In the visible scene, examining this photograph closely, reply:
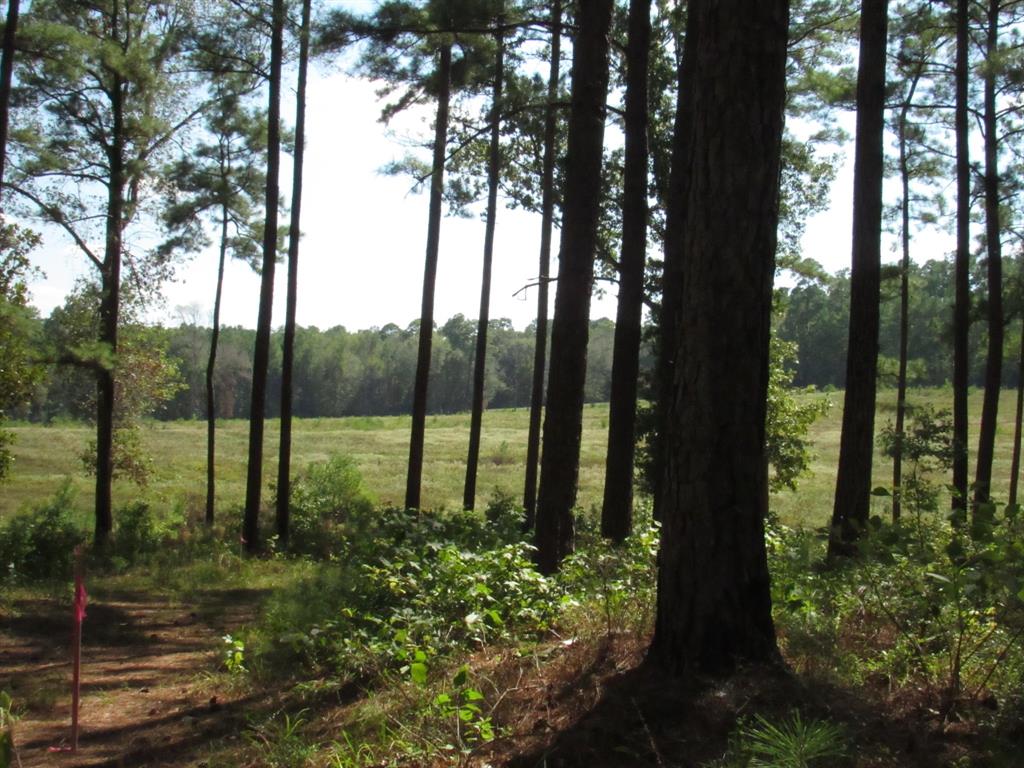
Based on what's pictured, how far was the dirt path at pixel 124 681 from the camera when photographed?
511 centimetres

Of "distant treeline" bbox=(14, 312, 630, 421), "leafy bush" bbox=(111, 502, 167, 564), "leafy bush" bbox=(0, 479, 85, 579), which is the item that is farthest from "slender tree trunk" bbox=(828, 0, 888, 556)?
"distant treeline" bbox=(14, 312, 630, 421)

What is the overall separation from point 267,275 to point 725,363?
1485cm

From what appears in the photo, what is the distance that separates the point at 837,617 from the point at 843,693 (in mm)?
1107

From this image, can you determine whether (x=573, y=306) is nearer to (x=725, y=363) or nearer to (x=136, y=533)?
(x=725, y=363)

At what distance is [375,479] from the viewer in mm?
36344

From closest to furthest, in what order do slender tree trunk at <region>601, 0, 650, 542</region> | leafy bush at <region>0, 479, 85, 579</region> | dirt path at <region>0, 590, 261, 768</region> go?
1. dirt path at <region>0, 590, 261, 768</region>
2. slender tree trunk at <region>601, 0, 650, 542</region>
3. leafy bush at <region>0, 479, 85, 579</region>

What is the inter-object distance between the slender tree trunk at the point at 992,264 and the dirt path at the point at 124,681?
13786 millimetres

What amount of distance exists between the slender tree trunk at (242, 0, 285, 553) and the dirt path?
595 cm

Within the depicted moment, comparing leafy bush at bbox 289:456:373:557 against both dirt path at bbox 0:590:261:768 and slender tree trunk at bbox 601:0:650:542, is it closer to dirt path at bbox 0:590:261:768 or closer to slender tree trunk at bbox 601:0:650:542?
dirt path at bbox 0:590:261:768

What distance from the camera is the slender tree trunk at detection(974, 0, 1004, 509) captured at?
15.8 metres

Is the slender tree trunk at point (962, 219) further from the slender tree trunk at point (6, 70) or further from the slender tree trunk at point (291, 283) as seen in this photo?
the slender tree trunk at point (6, 70)

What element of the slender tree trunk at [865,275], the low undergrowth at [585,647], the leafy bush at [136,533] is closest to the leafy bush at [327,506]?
the leafy bush at [136,533]

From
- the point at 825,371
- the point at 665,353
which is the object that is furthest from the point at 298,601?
the point at 825,371

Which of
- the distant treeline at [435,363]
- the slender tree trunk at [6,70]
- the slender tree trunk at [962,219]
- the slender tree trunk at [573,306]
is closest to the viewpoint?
the slender tree trunk at [573,306]
